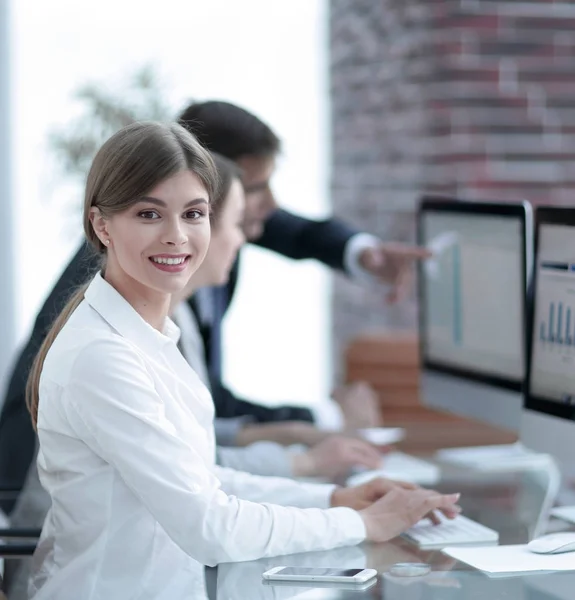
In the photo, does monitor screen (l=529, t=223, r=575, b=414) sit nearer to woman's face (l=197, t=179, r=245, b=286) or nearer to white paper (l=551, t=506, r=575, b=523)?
white paper (l=551, t=506, r=575, b=523)

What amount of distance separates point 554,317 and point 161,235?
88cm

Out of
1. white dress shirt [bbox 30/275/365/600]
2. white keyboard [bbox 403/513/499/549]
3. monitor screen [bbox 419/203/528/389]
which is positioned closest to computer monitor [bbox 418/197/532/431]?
monitor screen [bbox 419/203/528/389]

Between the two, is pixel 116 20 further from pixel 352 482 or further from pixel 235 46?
pixel 352 482

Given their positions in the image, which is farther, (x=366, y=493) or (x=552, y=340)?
(x=552, y=340)

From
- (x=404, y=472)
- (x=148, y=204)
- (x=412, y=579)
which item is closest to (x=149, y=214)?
(x=148, y=204)

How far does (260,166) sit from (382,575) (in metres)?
1.18

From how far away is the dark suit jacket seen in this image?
2.14 m

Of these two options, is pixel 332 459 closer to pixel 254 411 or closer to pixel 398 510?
pixel 398 510

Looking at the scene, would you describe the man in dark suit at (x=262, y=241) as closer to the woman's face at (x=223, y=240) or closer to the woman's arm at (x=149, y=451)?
the woman's face at (x=223, y=240)

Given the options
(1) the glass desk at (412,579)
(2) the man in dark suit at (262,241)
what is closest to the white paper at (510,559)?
(1) the glass desk at (412,579)

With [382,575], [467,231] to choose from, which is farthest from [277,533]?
[467,231]

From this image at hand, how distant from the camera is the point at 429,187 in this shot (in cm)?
404

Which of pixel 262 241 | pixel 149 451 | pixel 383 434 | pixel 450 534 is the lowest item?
pixel 383 434

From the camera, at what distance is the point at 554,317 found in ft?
7.02
